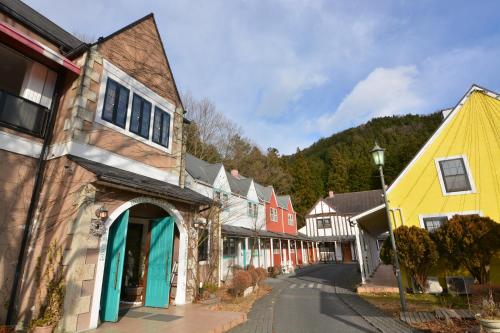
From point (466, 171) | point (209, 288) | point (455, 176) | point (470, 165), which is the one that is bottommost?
point (209, 288)

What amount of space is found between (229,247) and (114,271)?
12.3m

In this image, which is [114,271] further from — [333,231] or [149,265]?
[333,231]

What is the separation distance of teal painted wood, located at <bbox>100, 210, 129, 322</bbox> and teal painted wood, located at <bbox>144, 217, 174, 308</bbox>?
203 cm

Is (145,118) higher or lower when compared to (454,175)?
higher

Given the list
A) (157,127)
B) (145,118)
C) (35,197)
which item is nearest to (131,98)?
(145,118)

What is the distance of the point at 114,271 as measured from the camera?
24.1 ft

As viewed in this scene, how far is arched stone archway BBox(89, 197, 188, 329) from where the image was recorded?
6.36 meters

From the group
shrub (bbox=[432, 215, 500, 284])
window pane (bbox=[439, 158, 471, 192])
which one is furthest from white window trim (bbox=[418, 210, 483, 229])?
shrub (bbox=[432, 215, 500, 284])

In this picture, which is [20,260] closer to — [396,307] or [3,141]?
[3,141]

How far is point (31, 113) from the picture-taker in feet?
23.7

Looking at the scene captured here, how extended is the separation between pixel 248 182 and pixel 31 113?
65.7ft

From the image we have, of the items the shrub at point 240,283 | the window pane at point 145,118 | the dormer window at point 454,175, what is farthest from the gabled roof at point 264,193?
the window pane at point 145,118

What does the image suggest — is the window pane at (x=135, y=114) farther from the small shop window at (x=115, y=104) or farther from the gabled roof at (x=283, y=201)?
the gabled roof at (x=283, y=201)

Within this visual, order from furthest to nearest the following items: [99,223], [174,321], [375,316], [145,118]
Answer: [145,118] < [375,316] < [174,321] < [99,223]
